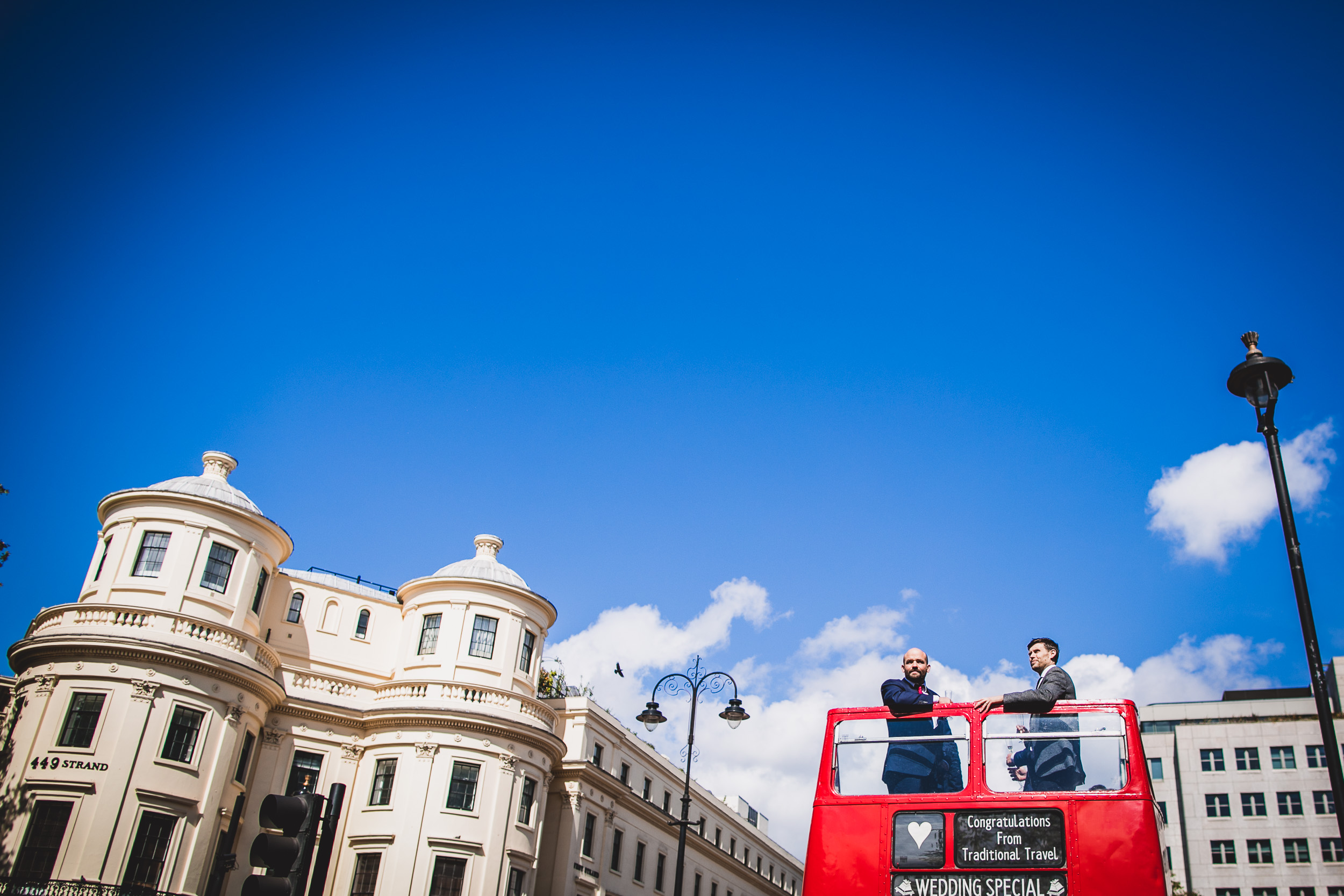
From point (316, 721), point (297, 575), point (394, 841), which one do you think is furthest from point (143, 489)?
point (394, 841)

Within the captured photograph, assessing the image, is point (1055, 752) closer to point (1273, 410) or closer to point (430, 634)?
point (1273, 410)

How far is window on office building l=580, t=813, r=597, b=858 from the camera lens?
41.2m

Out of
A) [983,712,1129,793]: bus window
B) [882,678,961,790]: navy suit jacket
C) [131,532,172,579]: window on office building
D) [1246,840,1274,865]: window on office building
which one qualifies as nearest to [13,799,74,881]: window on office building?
[131,532,172,579]: window on office building

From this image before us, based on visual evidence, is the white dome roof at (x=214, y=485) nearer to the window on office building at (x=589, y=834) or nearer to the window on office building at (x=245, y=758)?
the window on office building at (x=245, y=758)

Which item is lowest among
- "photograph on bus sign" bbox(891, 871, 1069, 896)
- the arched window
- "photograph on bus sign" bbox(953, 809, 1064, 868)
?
"photograph on bus sign" bbox(891, 871, 1069, 896)

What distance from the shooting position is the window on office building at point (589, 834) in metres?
41.2

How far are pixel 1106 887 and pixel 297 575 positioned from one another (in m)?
36.0

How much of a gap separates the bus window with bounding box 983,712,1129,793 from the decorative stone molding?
27812mm

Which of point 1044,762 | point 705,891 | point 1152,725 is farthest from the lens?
point 1152,725

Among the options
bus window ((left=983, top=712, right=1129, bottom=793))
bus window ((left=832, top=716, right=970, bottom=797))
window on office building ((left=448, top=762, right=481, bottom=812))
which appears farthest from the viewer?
window on office building ((left=448, top=762, right=481, bottom=812))

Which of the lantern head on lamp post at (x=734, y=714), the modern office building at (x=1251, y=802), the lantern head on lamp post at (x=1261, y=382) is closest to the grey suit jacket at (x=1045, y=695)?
the lantern head on lamp post at (x=1261, y=382)

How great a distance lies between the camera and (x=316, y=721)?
36.1 metres

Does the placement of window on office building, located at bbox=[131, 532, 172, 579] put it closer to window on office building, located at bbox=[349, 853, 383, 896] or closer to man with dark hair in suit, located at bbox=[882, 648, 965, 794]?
window on office building, located at bbox=[349, 853, 383, 896]

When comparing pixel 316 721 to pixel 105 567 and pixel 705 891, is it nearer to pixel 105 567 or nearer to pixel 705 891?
pixel 105 567
